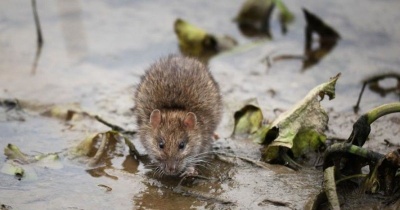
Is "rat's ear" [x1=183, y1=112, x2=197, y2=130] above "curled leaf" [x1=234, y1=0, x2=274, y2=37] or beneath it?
beneath

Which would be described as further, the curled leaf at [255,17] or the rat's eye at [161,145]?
the curled leaf at [255,17]

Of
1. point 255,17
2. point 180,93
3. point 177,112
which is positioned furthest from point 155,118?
point 255,17

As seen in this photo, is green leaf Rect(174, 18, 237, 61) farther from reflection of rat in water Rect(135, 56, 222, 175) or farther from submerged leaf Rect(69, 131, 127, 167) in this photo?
submerged leaf Rect(69, 131, 127, 167)

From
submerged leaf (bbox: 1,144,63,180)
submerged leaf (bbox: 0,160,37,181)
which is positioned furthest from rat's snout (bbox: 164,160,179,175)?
submerged leaf (bbox: 0,160,37,181)

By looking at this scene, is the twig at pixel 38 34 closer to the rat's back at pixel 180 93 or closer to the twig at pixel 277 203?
the rat's back at pixel 180 93

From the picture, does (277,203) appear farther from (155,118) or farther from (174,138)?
(155,118)

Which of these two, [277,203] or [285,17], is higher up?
[285,17]

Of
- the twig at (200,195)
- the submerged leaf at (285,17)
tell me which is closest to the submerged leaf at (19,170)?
the twig at (200,195)
